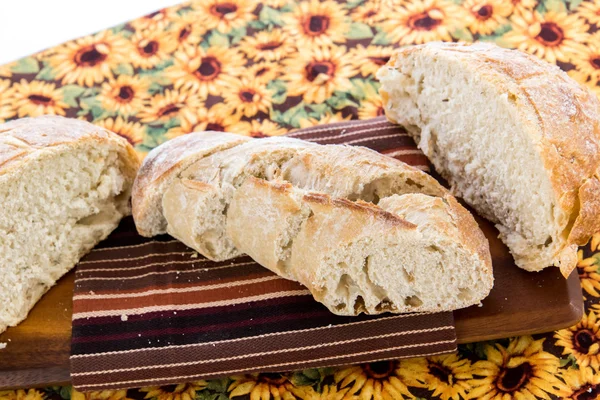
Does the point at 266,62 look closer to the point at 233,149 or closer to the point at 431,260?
the point at 233,149

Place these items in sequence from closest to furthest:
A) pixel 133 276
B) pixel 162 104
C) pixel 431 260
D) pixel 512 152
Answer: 1. pixel 431 260
2. pixel 512 152
3. pixel 133 276
4. pixel 162 104

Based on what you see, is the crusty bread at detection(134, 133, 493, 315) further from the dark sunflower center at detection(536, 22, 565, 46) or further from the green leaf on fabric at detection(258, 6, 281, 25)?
the dark sunflower center at detection(536, 22, 565, 46)

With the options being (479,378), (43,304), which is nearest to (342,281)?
(479,378)

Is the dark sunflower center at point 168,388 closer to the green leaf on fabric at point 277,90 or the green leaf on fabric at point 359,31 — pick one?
the green leaf on fabric at point 277,90

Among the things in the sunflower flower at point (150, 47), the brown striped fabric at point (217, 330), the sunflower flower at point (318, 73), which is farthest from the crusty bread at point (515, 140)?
the sunflower flower at point (150, 47)

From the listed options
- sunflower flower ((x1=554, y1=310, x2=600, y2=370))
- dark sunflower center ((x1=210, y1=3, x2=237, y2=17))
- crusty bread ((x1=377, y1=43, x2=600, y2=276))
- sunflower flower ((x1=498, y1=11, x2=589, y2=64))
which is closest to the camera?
crusty bread ((x1=377, y1=43, x2=600, y2=276))

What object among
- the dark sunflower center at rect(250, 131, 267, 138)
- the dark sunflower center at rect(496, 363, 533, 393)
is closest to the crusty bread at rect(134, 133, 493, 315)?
the dark sunflower center at rect(496, 363, 533, 393)

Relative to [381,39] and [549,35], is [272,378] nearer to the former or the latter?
[381,39]
